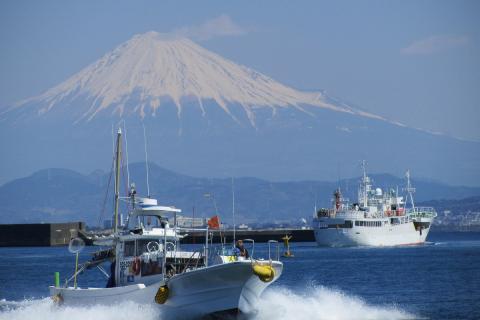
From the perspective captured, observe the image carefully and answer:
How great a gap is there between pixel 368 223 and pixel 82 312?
105521 millimetres

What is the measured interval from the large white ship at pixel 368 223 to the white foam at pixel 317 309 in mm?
95414

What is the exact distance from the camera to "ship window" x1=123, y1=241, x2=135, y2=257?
1800 inches

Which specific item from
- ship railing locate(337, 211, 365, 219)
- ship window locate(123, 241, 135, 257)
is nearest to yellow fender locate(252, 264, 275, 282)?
ship window locate(123, 241, 135, 257)

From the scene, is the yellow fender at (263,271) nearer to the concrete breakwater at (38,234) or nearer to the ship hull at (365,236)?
the ship hull at (365,236)

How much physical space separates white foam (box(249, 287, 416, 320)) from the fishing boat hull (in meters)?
2.53

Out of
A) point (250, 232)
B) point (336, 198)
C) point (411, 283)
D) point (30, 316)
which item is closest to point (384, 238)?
point (336, 198)

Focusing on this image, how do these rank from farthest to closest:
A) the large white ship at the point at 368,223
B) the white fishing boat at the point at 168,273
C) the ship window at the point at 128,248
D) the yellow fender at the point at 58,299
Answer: the large white ship at the point at 368,223 → the yellow fender at the point at 58,299 → the ship window at the point at 128,248 → the white fishing boat at the point at 168,273

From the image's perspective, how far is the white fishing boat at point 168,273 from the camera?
41.9 metres

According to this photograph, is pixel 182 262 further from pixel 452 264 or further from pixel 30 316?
pixel 452 264

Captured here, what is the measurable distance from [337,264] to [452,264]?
9630mm

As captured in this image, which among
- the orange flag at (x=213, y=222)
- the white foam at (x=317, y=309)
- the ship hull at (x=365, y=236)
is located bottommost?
the white foam at (x=317, y=309)

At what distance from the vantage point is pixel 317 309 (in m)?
48.6

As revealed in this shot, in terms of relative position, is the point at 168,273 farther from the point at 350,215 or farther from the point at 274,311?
the point at 350,215

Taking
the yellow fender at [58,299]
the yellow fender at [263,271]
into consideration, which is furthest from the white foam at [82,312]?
the yellow fender at [263,271]
